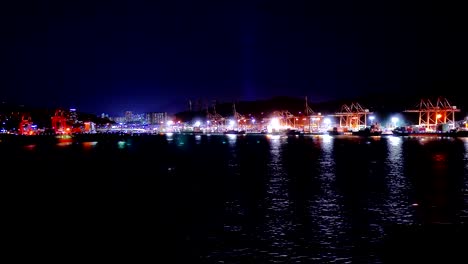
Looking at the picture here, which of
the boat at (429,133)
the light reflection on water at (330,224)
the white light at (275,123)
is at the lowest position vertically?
the light reflection on water at (330,224)

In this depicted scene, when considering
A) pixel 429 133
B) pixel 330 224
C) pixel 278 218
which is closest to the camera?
pixel 330 224

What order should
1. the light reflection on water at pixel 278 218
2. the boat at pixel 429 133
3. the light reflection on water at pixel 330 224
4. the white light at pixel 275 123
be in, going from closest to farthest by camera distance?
the light reflection on water at pixel 330 224
the light reflection on water at pixel 278 218
the boat at pixel 429 133
the white light at pixel 275 123

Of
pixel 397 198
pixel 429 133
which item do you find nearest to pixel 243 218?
pixel 397 198

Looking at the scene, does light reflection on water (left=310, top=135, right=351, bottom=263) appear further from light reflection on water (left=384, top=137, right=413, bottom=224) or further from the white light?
the white light

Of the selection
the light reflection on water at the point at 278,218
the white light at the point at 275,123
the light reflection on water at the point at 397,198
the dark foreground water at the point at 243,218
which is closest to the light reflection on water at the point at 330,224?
the dark foreground water at the point at 243,218

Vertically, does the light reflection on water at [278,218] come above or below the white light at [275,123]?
below

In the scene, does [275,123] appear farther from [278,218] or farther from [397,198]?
[278,218]

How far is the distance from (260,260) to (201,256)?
1.40 m

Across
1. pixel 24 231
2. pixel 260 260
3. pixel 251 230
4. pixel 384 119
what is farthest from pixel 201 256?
pixel 384 119

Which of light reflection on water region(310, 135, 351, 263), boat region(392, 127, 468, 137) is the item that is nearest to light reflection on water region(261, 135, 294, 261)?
light reflection on water region(310, 135, 351, 263)

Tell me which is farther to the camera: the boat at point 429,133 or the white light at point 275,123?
the white light at point 275,123

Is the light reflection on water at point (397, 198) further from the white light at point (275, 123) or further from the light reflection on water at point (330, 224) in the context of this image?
the white light at point (275, 123)

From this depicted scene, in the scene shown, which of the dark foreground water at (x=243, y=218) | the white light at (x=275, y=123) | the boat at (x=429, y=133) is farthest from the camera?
the white light at (x=275, y=123)

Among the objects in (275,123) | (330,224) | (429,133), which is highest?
(275,123)
